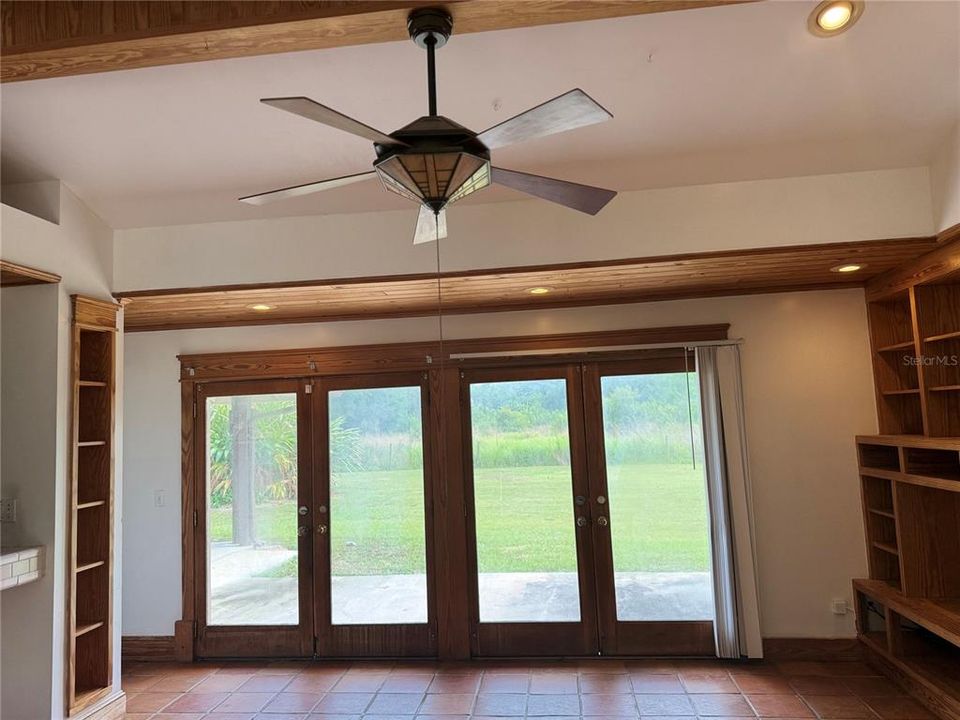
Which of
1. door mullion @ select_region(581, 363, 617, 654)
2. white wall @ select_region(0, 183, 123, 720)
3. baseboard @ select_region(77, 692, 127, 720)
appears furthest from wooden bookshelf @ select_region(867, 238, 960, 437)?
baseboard @ select_region(77, 692, 127, 720)

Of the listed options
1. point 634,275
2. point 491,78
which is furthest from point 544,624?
point 491,78

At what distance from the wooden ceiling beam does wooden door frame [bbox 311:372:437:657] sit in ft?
9.30

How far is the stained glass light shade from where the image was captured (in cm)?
164

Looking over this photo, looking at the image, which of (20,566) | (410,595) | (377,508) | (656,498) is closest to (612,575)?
(656,498)

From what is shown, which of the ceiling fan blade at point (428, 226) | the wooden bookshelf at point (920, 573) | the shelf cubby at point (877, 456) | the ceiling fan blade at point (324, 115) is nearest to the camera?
the ceiling fan blade at point (324, 115)

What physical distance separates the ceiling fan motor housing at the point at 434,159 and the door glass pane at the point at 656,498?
117 inches

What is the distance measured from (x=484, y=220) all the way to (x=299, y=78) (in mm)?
1133

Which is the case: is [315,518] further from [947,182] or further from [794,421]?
[947,182]

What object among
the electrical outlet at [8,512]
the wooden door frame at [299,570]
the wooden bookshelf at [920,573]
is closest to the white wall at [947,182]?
the wooden bookshelf at [920,573]

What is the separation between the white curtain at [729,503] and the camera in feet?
13.7

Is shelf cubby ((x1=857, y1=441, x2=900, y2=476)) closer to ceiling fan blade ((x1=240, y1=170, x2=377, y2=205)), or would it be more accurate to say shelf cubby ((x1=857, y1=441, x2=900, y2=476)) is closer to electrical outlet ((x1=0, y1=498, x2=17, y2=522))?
ceiling fan blade ((x1=240, y1=170, x2=377, y2=205))

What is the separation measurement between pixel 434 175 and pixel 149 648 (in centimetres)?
457

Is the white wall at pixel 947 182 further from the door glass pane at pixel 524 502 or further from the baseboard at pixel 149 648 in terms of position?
the baseboard at pixel 149 648

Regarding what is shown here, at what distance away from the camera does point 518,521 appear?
452 centimetres
